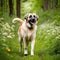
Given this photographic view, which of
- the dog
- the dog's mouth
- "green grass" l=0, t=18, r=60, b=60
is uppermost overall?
the dog's mouth

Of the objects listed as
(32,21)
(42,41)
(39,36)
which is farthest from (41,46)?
(32,21)

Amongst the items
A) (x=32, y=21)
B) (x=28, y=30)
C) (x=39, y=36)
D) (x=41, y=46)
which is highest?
(x=32, y=21)

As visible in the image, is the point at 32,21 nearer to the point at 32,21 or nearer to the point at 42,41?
the point at 32,21

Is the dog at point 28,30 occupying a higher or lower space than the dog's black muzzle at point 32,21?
lower

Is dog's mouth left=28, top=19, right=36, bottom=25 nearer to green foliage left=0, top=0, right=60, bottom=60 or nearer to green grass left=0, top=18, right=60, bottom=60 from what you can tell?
green foliage left=0, top=0, right=60, bottom=60

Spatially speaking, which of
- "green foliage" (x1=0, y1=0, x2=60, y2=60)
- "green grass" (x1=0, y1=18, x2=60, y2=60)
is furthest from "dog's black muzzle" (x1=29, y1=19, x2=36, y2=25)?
"green grass" (x1=0, y1=18, x2=60, y2=60)

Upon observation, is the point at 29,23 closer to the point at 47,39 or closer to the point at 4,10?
the point at 47,39

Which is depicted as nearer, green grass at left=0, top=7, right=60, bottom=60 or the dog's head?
green grass at left=0, top=7, right=60, bottom=60

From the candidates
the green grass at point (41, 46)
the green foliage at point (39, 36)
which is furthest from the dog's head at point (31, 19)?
the green grass at point (41, 46)

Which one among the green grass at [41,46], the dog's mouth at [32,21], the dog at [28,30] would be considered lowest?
the green grass at [41,46]

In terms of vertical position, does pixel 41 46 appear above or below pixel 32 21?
below

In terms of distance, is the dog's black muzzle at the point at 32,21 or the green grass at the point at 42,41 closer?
the green grass at the point at 42,41

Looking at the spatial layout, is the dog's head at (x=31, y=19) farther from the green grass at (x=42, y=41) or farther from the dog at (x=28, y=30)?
the green grass at (x=42, y=41)

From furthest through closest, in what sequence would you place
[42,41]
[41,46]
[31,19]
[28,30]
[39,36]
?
[39,36] → [42,41] → [41,46] → [28,30] → [31,19]
